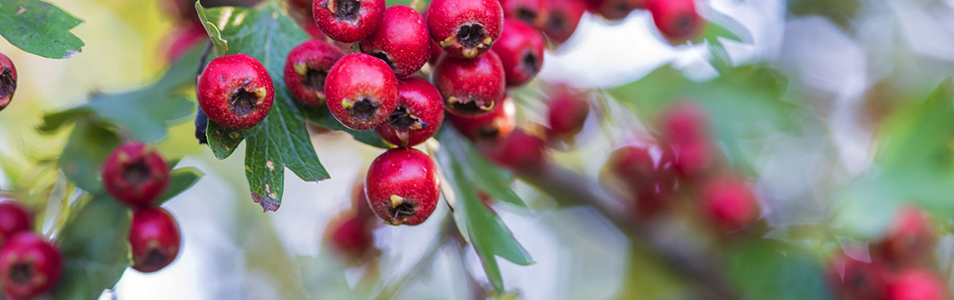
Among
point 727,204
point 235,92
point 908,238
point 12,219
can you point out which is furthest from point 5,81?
point 908,238

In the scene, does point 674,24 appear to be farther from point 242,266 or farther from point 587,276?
point 242,266

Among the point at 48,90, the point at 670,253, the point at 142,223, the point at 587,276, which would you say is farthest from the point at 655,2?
the point at 48,90

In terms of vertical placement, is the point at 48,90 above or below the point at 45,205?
below

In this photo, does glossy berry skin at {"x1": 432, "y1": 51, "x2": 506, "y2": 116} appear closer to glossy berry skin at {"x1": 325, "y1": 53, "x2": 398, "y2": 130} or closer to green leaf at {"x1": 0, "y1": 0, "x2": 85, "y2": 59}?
glossy berry skin at {"x1": 325, "y1": 53, "x2": 398, "y2": 130}

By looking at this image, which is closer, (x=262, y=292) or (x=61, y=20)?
(x=61, y=20)

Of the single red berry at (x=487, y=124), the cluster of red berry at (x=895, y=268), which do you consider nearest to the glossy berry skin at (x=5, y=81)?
the single red berry at (x=487, y=124)

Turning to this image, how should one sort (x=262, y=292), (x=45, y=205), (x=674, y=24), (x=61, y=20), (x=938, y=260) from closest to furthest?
(x=61, y=20), (x=45, y=205), (x=674, y=24), (x=938, y=260), (x=262, y=292)

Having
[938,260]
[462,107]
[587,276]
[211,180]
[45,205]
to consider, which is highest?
[462,107]
